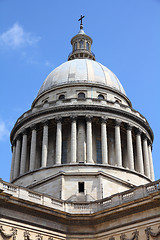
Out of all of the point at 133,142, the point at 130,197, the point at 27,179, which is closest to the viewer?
the point at 130,197

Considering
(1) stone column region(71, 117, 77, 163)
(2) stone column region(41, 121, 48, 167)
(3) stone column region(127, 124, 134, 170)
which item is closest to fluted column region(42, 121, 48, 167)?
(2) stone column region(41, 121, 48, 167)

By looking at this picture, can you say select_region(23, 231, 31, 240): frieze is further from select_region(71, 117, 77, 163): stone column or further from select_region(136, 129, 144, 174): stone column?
select_region(136, 129, 144, 174): stone column

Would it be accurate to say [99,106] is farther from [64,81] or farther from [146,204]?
[146,204]

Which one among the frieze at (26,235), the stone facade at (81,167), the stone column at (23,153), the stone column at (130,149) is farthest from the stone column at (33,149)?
the frieze at (26,235)

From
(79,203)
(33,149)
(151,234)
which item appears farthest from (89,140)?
(151,234)

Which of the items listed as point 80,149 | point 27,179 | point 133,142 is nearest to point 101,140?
point 80,149

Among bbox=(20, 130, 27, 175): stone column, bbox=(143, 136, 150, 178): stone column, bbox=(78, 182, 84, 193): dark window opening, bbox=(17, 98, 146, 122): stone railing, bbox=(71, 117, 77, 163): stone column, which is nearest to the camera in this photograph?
bbox=(78, 182, 84, 193): dark window opening

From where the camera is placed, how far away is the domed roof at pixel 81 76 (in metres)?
54.1

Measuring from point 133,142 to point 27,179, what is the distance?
49.6 ft

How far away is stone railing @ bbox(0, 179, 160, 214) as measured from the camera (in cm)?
3192

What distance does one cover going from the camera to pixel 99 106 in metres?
48.2

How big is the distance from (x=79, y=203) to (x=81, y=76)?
2285cm

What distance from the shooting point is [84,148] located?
46.4m

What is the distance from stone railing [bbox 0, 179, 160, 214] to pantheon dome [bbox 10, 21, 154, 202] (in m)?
3.95
